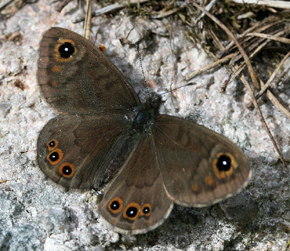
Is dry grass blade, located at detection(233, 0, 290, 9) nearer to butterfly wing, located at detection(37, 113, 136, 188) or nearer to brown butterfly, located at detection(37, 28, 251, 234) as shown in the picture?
brown butterfly, located at detection(37, 28, 251, 234)

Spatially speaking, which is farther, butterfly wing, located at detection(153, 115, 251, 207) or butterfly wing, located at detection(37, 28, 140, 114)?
butterfly wing, located at detection(37, 28, 140, 114)

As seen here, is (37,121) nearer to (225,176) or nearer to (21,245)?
(21,245)

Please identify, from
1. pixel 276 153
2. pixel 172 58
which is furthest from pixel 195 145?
pixel 172 58

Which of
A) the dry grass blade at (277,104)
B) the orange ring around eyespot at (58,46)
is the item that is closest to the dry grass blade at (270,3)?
the dry grass blade at (277,104)

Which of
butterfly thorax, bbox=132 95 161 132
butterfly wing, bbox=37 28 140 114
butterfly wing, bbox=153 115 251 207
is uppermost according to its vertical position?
butterfly wing, bbox=37 28 140 114

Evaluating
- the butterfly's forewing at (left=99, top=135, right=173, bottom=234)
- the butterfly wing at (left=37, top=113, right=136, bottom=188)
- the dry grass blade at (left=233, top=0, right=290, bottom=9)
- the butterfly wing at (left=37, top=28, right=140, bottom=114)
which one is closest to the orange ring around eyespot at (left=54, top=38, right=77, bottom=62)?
the butterfly wing at (left=37, top=28, right=140, bottom=114)

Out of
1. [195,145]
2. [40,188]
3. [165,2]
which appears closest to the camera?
[195,145]

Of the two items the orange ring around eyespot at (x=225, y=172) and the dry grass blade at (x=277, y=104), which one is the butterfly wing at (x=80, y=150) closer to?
the orange ring around eyespot at (x=225, y=172)

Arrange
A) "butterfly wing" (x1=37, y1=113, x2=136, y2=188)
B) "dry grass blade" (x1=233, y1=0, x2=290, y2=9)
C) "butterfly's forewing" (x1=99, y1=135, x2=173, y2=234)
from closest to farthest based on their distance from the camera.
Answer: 1. "butterfly's forewing" (x1=99, y1=135, x2=173, y2=234)
2. "butterfly wing" (x1=37, y1=113, x2=136, y2=188)
3. "dry grass blade" (x1=233, y1=0, x2=290, y2=9)
